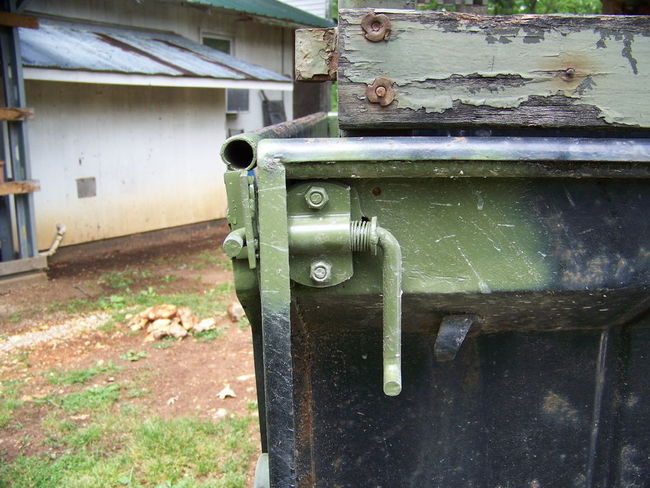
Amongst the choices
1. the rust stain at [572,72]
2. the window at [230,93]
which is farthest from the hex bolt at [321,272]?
the window at [230,93]

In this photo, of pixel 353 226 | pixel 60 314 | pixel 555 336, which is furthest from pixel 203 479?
pixel 60 314

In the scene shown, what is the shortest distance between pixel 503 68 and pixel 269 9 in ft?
35.2

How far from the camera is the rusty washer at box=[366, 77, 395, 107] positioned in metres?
1.36

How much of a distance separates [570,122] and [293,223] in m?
0.59

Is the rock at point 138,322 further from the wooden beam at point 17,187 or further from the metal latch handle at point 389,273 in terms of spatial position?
the metal latch handle at point 389,273

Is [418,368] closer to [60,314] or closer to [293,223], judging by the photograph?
[293,223]

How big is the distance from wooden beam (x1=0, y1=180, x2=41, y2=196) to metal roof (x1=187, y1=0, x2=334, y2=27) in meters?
3.83

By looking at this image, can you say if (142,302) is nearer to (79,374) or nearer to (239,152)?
(79,374)

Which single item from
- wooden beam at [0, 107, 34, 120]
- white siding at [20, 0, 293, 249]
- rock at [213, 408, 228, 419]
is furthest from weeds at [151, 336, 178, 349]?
white siding at [20, 0, 293, 249]

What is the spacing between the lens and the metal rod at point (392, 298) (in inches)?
52.6

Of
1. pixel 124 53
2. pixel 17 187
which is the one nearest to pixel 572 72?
pixel 17 187

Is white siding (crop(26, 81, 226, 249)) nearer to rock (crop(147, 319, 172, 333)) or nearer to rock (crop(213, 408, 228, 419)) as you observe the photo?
rock (crop(147, 319, 172, 333))

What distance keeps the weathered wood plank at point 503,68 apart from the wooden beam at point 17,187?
617 cm

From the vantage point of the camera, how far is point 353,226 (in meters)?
1.35
